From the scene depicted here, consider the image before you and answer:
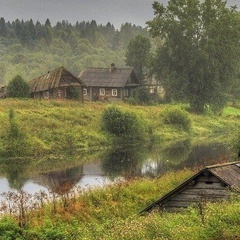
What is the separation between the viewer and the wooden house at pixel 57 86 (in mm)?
66812

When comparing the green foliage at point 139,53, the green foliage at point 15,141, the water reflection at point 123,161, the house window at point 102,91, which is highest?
the green foliage at point 139,53

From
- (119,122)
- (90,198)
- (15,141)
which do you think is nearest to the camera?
(90,198)

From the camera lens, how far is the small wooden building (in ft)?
66.2

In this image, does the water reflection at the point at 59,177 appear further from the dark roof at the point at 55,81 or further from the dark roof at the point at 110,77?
the dark roof at the point at 110,77

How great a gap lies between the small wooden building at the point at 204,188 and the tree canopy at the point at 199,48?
166 ft

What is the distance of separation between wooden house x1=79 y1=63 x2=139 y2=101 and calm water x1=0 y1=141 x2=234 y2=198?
1162 inches

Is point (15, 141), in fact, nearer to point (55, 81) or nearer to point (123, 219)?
point (123, 219)

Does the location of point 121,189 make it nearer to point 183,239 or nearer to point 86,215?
point 86,215

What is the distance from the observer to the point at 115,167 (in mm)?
39031

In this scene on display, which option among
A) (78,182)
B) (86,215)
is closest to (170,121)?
(78,182)

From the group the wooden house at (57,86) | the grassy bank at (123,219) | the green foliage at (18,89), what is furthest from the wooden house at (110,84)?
the grassy bank at (123,219)

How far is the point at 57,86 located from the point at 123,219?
150ft

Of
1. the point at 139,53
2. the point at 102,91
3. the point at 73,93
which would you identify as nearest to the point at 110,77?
the point at 102,91

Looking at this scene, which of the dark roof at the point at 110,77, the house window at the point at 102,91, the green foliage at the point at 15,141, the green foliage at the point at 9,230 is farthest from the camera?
the house window at the point at 102,91
